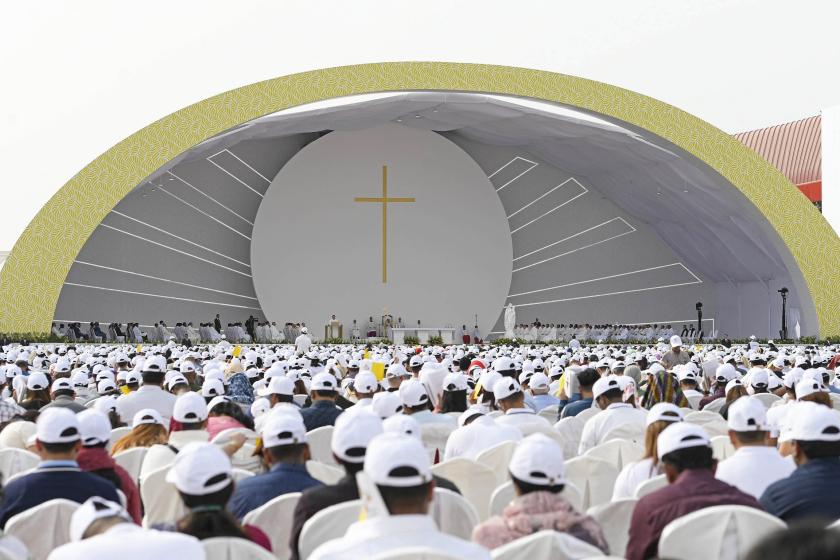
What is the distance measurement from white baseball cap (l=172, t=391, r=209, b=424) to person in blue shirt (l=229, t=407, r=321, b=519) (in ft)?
6.77

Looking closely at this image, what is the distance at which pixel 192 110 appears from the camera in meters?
31.2

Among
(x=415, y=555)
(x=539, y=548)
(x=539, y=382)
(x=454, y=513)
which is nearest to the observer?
(x=415, y=555)

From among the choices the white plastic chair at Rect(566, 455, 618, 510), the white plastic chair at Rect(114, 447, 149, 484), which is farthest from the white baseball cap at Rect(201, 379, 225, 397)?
the white plastic chair at Rect(566, 455, 618, 510)

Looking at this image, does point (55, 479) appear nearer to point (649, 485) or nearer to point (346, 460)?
point (346, 460)

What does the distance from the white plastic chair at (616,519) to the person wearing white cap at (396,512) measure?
5.57 feet

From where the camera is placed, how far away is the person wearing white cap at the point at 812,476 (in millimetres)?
5000

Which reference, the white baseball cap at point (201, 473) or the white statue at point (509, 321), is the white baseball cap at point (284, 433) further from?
the white statue at point (509, 321)

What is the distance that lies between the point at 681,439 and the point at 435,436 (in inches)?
143

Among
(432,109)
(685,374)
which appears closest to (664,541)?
(685,374)

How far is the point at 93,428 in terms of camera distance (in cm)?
614

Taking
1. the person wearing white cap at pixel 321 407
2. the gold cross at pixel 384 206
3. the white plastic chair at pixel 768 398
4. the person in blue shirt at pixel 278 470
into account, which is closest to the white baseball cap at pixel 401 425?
the person in blue shirt at pixel 278 470

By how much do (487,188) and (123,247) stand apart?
43.2ft

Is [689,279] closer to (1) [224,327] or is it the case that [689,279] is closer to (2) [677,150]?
(2) [677,150]

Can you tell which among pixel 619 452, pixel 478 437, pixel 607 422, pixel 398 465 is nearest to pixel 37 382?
pixel 478 437
